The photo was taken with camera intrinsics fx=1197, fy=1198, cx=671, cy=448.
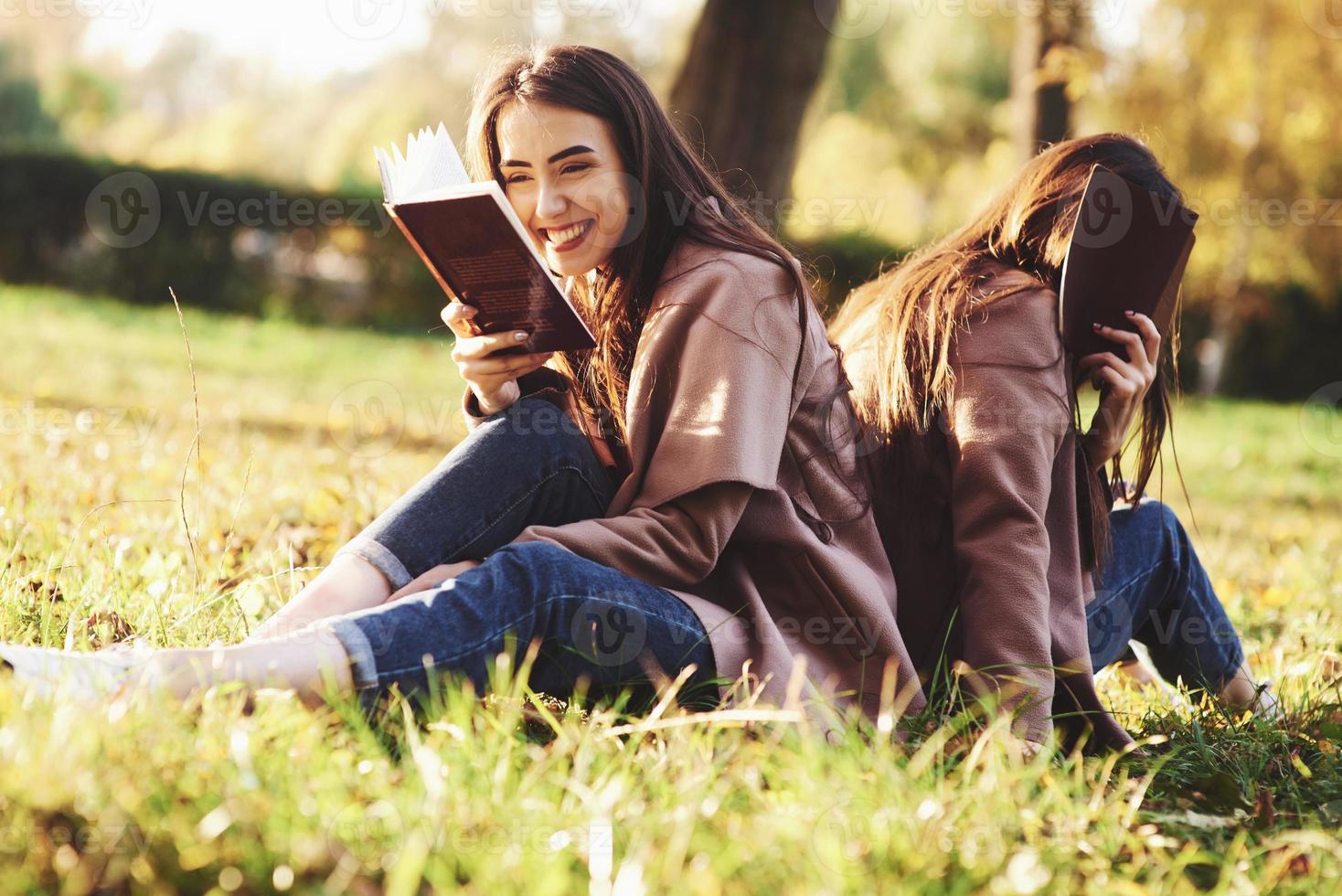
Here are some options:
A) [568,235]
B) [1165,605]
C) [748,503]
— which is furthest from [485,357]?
[1165,605]

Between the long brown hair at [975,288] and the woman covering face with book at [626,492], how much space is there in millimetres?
123

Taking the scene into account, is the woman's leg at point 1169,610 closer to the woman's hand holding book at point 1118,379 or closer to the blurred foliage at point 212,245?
the woman's hand holding book at point 1118,379

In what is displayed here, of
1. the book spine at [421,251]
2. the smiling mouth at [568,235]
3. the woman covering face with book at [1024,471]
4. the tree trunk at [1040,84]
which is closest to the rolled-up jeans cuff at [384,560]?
the book spine at [421,251]

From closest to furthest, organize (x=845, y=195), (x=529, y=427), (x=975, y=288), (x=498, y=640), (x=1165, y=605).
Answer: (x=498, y=640) < (x=529, y=427) < (x=975, y=288) < (x=1165, y=605) < (x=845, y=195)

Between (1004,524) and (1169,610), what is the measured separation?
811mm

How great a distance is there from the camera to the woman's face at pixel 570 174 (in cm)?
256

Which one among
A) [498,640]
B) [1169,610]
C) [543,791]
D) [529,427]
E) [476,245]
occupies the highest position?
[476,245]

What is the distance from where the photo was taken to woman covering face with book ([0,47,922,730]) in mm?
1964

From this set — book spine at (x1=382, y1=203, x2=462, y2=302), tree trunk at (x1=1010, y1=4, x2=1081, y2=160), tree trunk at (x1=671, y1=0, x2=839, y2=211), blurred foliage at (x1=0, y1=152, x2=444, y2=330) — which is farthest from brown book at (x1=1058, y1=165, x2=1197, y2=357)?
blurred foliage at (x1=0, y1=152, x2=444, y2=330)

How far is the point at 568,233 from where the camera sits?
2621 mm

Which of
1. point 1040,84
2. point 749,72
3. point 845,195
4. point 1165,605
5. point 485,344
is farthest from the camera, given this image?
point 845,195

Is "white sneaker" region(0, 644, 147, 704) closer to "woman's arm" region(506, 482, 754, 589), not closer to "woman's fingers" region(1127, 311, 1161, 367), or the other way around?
"woman's arm" region(506, 482, 754, 589)

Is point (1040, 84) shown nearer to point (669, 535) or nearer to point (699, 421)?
point (699, 421)

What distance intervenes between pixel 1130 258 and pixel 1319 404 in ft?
43.9
